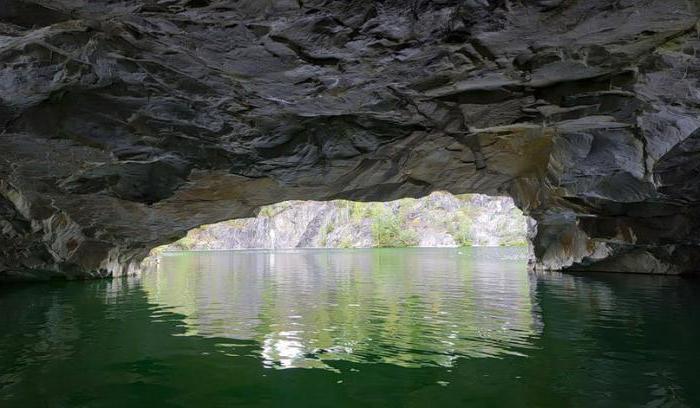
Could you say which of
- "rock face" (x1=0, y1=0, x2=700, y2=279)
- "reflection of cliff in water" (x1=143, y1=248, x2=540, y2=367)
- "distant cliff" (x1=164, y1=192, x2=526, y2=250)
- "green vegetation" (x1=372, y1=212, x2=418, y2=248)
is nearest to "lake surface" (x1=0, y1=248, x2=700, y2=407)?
"reflection of cliff in water" (x1=143, y1=248, x2=540, y2=367)

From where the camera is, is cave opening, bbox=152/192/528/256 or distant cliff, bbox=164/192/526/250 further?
distant cliff, bbox=164/192/526/250

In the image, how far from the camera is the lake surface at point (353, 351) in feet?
25.6

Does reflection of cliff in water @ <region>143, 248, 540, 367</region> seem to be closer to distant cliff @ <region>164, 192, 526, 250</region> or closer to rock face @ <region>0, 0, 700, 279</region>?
rock face @ <region>0, 0, 700, 279</region>

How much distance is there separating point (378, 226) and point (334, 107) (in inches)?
5689

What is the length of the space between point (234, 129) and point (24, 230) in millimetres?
13112

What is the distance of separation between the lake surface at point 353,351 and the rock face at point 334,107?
13.0 ft

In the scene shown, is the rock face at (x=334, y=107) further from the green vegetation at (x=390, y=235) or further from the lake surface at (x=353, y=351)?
the green vegetation at (x=390, y=235)

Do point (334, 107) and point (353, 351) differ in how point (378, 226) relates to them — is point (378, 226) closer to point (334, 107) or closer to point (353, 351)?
point (334, 107)

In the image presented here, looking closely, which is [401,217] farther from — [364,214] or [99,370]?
[99,370]

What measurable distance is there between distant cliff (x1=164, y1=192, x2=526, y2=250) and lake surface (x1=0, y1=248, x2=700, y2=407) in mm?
128948

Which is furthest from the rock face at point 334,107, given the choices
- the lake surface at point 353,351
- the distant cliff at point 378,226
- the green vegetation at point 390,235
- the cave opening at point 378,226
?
the green vegetation at point 390,235

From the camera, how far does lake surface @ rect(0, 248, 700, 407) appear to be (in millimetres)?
7789

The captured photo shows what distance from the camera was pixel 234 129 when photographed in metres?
13.5

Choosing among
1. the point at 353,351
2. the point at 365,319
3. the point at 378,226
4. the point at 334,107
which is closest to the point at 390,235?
the point at 378,226
